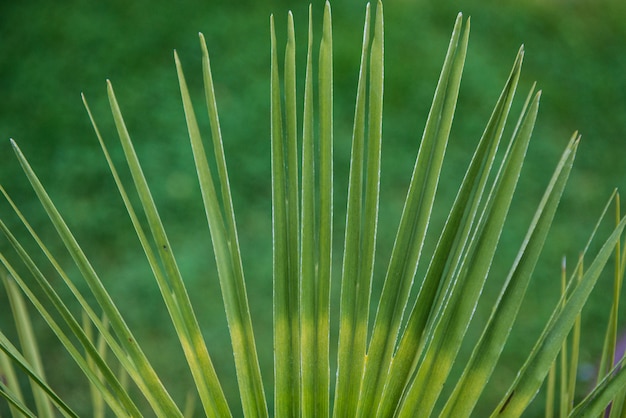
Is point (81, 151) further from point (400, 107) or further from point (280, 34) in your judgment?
point (400, 107)

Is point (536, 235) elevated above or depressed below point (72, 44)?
below

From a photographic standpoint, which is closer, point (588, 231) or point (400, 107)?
point (588, 231)

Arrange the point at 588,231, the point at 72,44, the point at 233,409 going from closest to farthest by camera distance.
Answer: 1. the point at 233,409
2. the point at 588,231
3. the point at 72,44

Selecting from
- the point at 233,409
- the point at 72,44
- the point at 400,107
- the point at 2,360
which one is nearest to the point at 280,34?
the point at 400,107

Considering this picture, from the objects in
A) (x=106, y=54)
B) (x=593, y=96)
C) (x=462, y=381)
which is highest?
(x=106, y=54)

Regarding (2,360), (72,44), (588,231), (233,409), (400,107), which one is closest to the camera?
(2,360)

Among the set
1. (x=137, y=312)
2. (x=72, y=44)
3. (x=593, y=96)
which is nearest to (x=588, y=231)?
(x=593, y=96)
